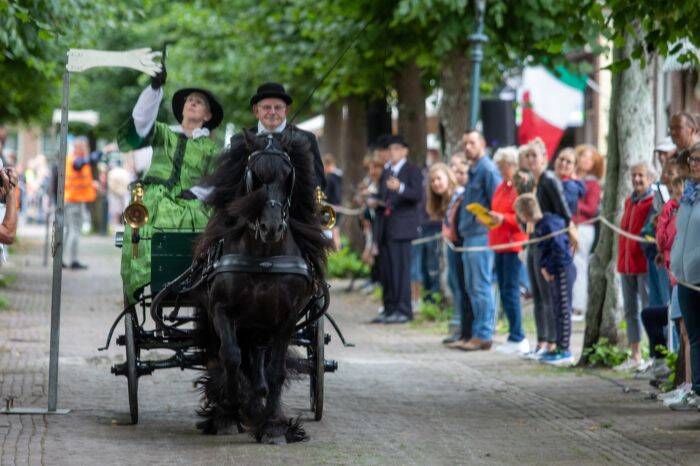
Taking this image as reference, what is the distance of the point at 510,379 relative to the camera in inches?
534

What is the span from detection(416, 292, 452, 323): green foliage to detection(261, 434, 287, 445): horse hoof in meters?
10.2

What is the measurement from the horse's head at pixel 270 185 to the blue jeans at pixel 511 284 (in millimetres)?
6823

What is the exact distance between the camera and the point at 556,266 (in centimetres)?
1470

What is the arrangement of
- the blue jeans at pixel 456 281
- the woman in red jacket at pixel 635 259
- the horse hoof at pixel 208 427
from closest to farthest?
the horse hoof at pixel 208 427
the woman in red jacket at pixel 635 259
the blue jeans at pixel 456 281

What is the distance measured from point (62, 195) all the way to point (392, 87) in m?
16.0

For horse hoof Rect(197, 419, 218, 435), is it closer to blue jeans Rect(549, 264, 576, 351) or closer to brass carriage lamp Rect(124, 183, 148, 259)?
brass carriage lamp Rect(124, 183, 148, 259)

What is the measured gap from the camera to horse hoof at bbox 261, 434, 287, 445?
9.39 m

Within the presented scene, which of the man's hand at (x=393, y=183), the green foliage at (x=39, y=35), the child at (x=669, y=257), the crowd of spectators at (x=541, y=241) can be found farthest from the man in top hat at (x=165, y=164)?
the man's hand at (x=393, y=183)

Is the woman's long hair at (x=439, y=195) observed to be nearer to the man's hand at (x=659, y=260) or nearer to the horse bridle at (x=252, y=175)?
the man's hand at (x=659, y=260)

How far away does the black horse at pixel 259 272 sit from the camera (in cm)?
917

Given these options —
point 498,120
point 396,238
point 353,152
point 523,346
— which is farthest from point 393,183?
point 353,152

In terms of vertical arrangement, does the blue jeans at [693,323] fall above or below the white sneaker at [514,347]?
above

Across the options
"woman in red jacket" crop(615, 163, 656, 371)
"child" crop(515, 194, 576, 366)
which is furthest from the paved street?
"woman in red jacket" crop(615, 163, 656, 371)

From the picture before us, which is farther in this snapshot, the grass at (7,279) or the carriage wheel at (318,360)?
the grass at (7,279)
